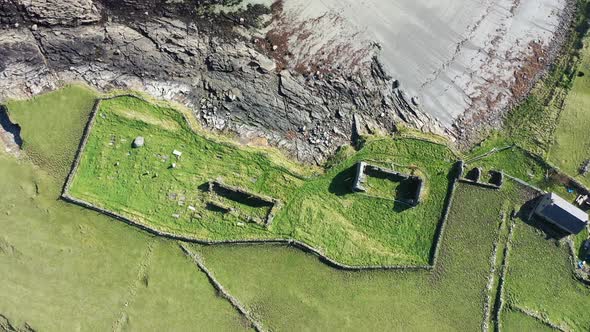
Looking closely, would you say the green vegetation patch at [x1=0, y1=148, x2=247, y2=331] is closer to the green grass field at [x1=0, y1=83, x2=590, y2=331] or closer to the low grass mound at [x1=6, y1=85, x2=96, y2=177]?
the green grass field at [x1=0, y1=83, x2=590, y2=331]

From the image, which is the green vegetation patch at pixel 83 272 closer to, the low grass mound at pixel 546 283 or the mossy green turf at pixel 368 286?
the mossy green turf at pixel 368 286

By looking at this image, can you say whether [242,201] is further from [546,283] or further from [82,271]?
[546,283]

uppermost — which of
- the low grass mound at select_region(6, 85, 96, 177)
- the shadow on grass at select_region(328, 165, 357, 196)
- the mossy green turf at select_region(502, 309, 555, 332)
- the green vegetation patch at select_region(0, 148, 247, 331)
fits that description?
the shadow on grass at select_region(328, 165, 357, 196)

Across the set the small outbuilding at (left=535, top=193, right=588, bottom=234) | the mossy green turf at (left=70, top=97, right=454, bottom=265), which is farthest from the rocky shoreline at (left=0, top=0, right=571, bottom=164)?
the small outbuilding at (left=535, top=193, right=588, bottom=234)

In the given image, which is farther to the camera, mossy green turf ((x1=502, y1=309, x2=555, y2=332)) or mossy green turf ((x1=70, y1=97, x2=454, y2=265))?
mossy green turf ((x1=502, y1=309, x2=555, y2=332))

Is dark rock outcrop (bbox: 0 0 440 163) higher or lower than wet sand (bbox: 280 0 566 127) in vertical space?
lower

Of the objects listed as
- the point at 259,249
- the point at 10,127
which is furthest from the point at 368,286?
the point at 10,127
